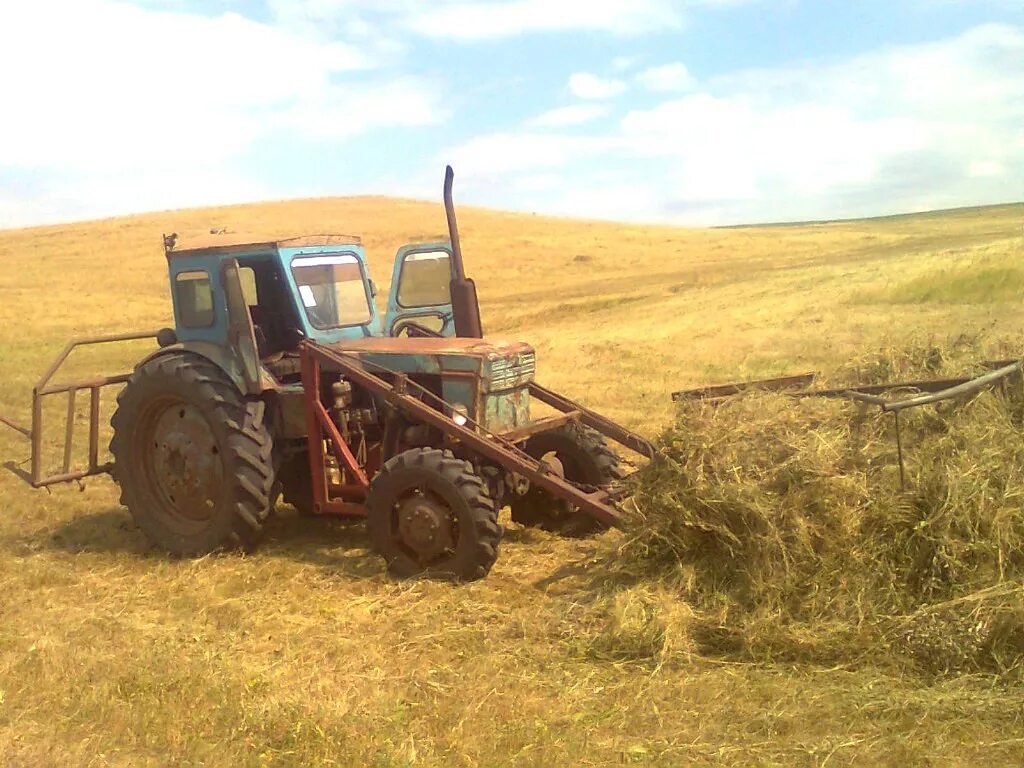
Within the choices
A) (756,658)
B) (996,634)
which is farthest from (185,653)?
(996,634)

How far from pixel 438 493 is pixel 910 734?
10.3ft

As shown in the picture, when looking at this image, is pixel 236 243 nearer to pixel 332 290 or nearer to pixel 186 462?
pixel 332 290

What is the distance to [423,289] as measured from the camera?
361 inches

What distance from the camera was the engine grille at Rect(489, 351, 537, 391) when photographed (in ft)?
22.3

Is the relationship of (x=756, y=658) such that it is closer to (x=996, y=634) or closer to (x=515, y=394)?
(x=996, y=634)

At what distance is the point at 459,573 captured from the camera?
20.2 ft

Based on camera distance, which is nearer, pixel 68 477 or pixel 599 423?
pixel 599 423

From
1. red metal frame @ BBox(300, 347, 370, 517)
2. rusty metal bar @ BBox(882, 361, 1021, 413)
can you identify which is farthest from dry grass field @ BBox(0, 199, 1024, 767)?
rusty metal bar @ BBox(882, 361, 1021, 413)

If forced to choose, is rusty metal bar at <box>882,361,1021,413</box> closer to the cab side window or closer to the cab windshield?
the cab windshield

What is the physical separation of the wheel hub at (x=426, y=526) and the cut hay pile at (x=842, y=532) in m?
1.16

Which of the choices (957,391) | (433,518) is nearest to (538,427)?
(433,518)

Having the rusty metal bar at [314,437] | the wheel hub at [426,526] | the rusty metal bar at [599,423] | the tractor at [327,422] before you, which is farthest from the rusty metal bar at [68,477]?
the rusty metal bar at [599,423]

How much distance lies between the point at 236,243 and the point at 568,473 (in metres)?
3.00

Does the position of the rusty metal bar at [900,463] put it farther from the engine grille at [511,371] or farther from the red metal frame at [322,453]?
the red metal frame at [322,453]
